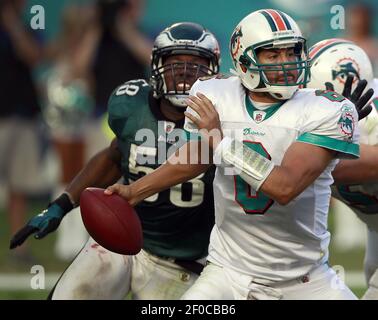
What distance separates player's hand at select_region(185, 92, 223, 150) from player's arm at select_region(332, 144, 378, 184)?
2.15 feet

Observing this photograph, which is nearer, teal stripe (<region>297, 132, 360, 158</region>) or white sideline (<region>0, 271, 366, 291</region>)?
teal stripe (<region>297, 132, 360, 158</region>)

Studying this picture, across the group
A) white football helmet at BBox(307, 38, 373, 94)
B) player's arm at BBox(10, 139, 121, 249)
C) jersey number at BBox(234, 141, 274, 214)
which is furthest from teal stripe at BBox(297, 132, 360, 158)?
player's arm at BBox(10, 139, 121, 249)

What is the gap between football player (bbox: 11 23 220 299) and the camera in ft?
16.6

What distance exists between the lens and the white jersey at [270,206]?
433 cm

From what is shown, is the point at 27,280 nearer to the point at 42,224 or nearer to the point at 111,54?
the point at 111,54

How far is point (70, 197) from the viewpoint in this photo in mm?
5266

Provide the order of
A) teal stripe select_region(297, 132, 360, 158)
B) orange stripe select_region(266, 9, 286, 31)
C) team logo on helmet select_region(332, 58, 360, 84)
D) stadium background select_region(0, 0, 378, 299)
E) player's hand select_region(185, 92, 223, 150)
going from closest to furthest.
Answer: teal stripe select_region(297, 132, 360, 158) < player's hand select_region(185, 92, 223, 150) < orange stripe select_region(266, 9, 286, 31) < team logo on helmet select_region(332, 58, 360, 84) < stadium background select_region(0, 0, 378, 299)

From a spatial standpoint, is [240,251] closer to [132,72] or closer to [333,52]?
[333,52]

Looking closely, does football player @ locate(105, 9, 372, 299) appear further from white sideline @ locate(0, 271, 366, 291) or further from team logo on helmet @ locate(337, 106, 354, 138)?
white sideline @ locate(0, 271, 366, 291)

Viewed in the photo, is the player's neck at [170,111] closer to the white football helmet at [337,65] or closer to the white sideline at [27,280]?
the white football helmet at [337,65]

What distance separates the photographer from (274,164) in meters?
4.26

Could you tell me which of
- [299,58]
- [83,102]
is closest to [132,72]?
[83,102]

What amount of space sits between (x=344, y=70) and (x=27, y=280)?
3.39 meters

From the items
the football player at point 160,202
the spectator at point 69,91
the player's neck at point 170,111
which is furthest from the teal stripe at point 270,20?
the spectator at point 69,91
